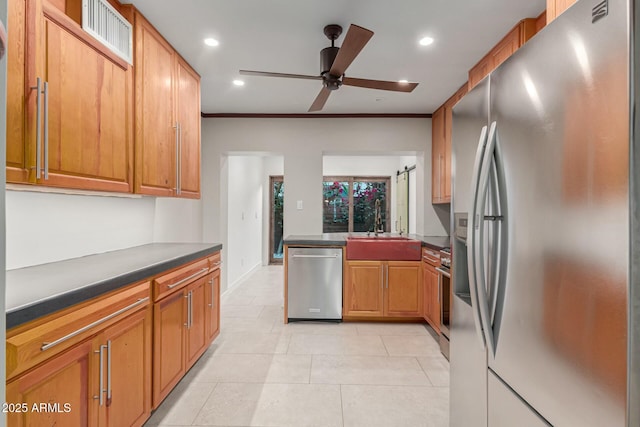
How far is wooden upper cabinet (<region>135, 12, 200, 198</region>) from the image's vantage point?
2.23 m

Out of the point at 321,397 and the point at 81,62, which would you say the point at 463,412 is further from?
the point at 81,62

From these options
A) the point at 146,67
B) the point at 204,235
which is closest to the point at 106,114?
the point at 146,67

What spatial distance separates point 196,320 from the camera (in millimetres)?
2438

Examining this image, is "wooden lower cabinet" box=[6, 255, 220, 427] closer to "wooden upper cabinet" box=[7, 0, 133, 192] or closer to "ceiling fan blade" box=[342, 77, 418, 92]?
"wooden upper cabinet" box=[7, 0, 133, 192]

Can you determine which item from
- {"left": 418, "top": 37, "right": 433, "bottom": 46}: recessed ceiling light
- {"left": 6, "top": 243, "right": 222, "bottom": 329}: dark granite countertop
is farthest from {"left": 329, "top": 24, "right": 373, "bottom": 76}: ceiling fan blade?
{"left": 6, "top": 243, "right": 222, "bottom": 329}: dark granite countertop

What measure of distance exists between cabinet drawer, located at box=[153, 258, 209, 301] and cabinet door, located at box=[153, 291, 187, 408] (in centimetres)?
5

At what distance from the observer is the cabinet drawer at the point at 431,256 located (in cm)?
315

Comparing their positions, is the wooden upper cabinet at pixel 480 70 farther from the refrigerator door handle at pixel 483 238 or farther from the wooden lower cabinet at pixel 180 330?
the wooden lower cabinet at pixel 180 330

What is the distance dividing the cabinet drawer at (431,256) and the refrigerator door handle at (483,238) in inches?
77.9

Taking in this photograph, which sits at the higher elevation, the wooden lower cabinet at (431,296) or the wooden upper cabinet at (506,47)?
the wooden upper cabinet at (506,47)

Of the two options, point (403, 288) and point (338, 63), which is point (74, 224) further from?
point (403, 288)

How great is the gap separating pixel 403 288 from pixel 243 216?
10.4 feet

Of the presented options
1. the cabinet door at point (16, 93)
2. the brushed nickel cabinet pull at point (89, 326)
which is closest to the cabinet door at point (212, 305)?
the brushed nickel cabinet pull at point (89, 326)

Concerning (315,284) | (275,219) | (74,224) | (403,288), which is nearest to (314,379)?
(315,284)
